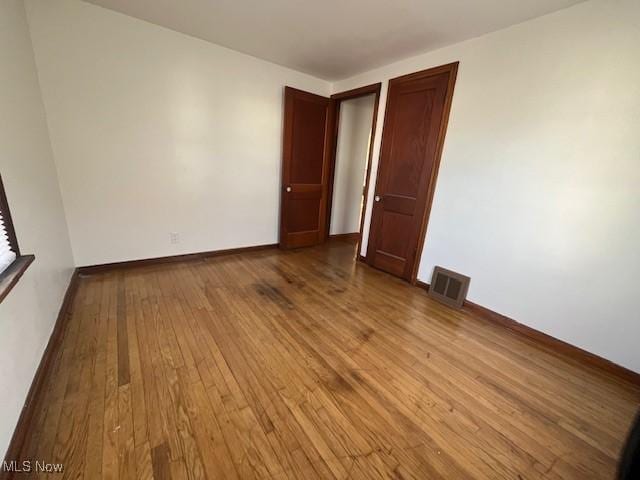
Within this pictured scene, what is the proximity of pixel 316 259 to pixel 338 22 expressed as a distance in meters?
2.57

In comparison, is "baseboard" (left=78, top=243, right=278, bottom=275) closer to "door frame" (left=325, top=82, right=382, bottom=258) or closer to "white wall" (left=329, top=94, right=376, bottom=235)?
"door frame" (left=325, top=82, right=382, bottom=258)

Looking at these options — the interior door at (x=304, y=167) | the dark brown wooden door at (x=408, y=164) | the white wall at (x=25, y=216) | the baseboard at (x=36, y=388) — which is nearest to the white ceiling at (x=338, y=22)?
the dark brown wooden door at (x=408, y=164)

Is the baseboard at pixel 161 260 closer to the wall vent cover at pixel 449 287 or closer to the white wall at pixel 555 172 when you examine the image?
the wall vent cover at pixel 449 287

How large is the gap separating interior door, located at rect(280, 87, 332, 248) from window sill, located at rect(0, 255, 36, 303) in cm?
266

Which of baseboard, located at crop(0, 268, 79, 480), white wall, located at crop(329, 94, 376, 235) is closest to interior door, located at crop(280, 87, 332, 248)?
white wall, located at crop(329, 94, 376, 235)

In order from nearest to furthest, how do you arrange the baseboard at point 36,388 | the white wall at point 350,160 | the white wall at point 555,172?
the baseboard at point 36,388
the white wall at point 555,172
the white wall at point 350,160

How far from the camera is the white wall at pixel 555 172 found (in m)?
1.72

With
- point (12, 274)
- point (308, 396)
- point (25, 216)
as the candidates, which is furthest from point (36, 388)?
point (308, 396)

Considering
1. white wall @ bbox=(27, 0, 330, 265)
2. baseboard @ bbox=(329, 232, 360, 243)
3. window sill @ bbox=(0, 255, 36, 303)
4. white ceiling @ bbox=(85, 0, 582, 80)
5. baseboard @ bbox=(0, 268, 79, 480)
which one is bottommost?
baseboard @ bbox=(329, 232, 360, 243)

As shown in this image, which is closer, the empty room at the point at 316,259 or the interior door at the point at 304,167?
the empty room at the point at 316,259

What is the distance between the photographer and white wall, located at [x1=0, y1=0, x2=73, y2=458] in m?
1.15

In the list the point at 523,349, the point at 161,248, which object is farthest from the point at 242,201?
the point at 523,349

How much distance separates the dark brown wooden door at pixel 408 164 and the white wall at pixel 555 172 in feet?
0.52

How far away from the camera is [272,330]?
2.04m
